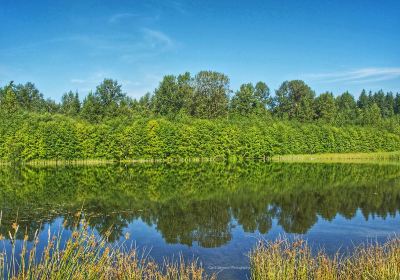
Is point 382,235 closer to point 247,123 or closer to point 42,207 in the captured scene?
point 42,207

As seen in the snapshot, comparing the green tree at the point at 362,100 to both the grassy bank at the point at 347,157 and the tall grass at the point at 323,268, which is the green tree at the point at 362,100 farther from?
the tall grass at the point at 323,268

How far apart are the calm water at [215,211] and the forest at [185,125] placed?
2847 centimetres

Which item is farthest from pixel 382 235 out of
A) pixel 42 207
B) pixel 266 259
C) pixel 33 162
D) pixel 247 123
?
pixel 247 123

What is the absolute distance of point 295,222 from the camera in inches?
826

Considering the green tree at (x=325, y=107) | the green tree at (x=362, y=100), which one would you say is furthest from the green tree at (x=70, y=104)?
the green tree at (x=362, y=100)

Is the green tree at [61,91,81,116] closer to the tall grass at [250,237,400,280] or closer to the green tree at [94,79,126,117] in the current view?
the green tree at [94,79,126,117]

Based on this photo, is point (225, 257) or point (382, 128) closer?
point (225, 257)

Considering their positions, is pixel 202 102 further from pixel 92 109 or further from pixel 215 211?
pixel 215 211

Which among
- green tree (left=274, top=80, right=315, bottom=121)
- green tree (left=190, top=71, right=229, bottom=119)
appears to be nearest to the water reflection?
green tree (left=190, top=71, right=229, bottom=119)

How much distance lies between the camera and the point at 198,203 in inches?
1037

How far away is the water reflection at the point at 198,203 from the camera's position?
19805 mm

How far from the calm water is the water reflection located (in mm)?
48

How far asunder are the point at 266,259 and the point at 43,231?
12043mm

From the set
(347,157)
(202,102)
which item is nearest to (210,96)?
(202,102)
